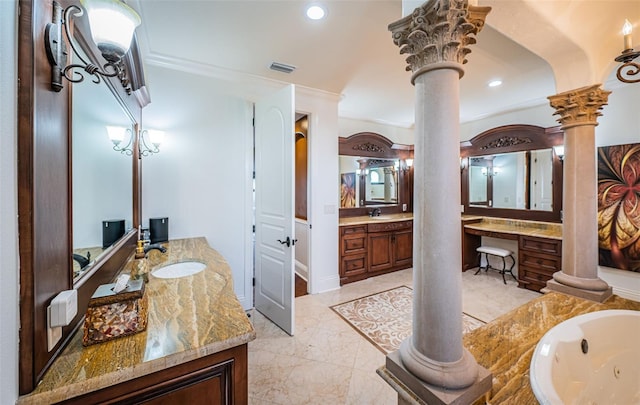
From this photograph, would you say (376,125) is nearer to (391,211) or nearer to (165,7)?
(391,211)

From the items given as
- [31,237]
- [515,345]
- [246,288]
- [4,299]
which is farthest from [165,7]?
[515,345]

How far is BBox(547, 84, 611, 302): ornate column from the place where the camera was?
78.7 inches

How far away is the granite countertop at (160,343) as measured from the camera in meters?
0.76

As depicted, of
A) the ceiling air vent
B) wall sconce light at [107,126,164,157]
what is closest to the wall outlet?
wall sconce light at [107,126,164,157]

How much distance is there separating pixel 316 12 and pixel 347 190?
2937mm

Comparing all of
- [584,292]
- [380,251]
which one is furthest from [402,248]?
[584,292]

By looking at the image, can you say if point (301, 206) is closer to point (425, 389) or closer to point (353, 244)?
point (353, 244)

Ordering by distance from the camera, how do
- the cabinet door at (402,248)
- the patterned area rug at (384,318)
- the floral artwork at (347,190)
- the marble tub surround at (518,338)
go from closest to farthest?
the marble tub surround at (518,338), the patterned area rug at (384,318), the cabinet door at (402,248), the floral artwork at (347,190)

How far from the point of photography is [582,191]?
2.03 m

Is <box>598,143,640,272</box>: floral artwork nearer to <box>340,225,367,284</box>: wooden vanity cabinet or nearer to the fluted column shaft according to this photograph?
<box>340,225,367,284</box>: wooden vanity cabinet

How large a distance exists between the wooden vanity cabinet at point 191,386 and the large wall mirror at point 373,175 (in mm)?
3536

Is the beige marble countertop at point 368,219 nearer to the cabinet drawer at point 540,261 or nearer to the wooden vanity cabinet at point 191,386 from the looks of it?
the cabinet drawer at point 540,261

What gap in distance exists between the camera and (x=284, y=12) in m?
1.97

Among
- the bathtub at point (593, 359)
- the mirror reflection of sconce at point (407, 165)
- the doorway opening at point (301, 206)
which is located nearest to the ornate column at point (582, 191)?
the bathtub at point (593, 359)
